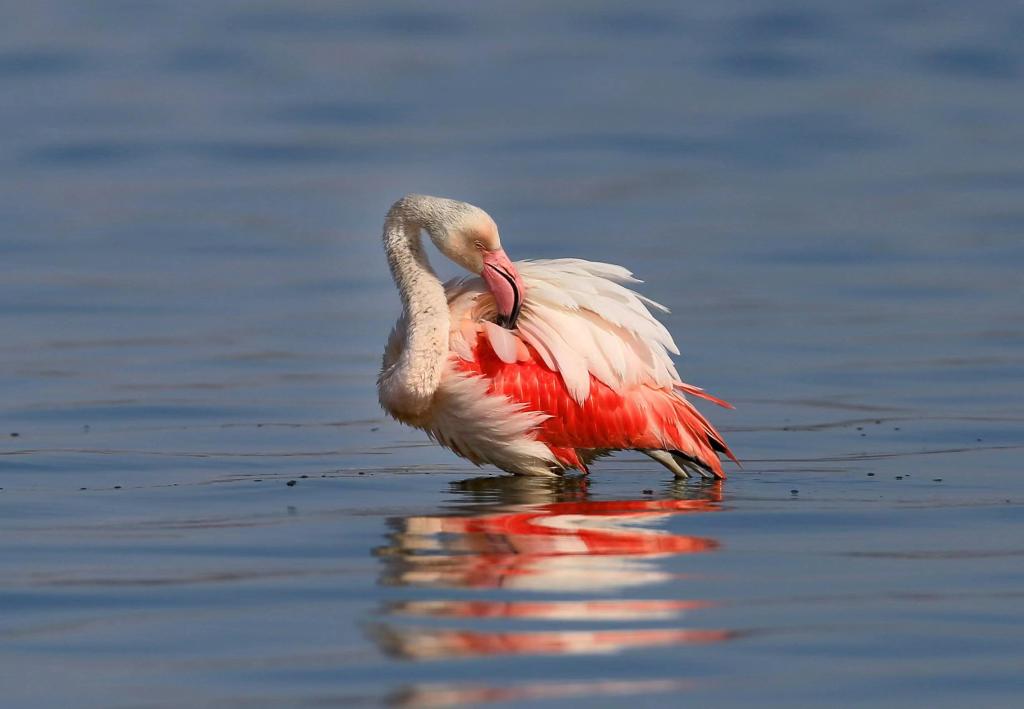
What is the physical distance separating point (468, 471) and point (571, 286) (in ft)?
3.61

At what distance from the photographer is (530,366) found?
9.48m

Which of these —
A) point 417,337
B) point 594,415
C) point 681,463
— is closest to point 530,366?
point 594,415

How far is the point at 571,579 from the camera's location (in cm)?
685

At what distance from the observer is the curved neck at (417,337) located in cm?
929

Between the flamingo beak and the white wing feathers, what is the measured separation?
4.8 inches

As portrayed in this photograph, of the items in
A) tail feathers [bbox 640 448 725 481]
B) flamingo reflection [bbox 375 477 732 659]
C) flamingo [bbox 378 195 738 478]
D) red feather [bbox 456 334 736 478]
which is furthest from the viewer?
tail feathers [bbox 640 448 725 481]

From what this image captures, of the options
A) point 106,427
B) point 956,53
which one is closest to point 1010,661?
point 106,427

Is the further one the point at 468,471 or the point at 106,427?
the point at 106,427

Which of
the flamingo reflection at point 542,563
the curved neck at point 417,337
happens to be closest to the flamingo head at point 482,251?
the curved neck at point 417,337

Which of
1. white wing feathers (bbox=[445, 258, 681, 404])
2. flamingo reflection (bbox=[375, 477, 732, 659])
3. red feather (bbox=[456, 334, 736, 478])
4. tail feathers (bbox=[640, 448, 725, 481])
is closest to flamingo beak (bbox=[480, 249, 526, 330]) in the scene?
white wing feathers (bbox=[445, 258, 681, 404])

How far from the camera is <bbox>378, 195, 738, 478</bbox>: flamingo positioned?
368 inches

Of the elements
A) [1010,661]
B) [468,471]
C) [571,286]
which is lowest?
[1010,661]

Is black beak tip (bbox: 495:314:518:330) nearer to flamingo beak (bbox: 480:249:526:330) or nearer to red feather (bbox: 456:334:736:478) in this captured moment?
flamingo beak (bbox: 480:249:526:330)

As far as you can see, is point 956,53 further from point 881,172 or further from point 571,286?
point 571,286
